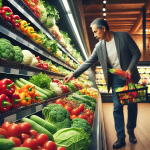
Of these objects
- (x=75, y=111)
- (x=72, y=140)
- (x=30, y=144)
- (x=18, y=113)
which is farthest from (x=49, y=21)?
(x=30, y=144)

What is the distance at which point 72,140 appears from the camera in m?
1.24

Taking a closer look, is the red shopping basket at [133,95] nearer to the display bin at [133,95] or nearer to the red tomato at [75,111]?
the display bin at [133,95]

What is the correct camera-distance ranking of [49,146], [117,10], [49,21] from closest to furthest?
[49,146] < [49,21] < [117,10]

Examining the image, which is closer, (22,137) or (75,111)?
(22,137)

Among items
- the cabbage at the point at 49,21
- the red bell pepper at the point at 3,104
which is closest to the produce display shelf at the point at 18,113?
the red bell pepper at the point at 3,104

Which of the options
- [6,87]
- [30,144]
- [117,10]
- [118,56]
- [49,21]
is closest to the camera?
[30,144]

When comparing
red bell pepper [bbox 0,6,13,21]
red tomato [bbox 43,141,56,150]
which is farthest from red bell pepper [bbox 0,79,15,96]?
red bell pepper [bbox 0,6,13,21]

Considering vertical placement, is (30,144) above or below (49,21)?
below

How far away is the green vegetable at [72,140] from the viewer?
1.22 m

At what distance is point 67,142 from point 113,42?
86.3 inches

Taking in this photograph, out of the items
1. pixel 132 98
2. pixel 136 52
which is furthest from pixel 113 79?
pixel 132 98

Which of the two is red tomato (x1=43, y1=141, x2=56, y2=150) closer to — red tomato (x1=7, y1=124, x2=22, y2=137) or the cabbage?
red tomato (x1=7, y1=124, x2=22, y2=137)

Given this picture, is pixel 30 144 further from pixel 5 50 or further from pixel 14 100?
pixel 5 50

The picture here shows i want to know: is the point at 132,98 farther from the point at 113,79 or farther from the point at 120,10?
the point at 120,10
